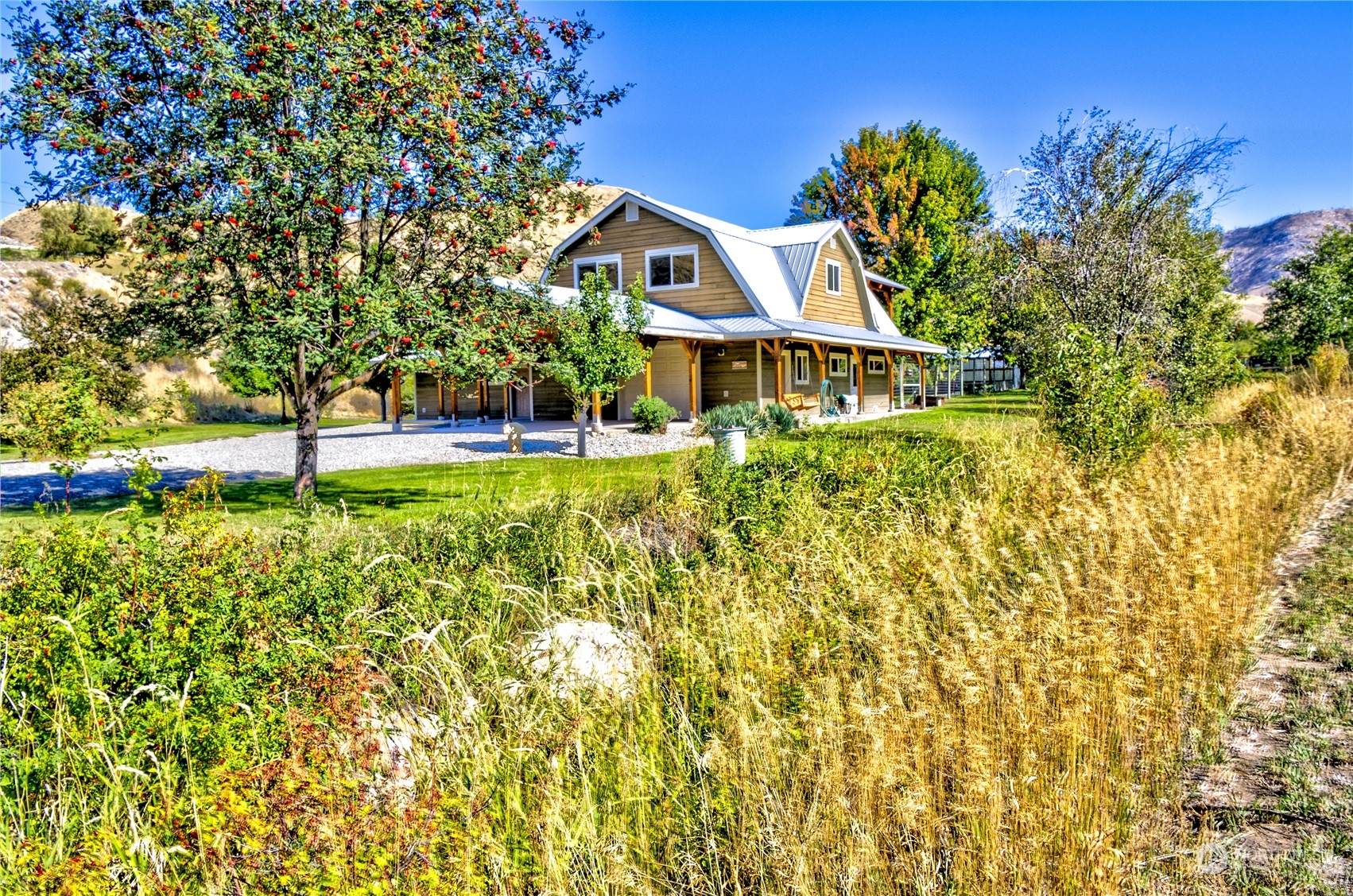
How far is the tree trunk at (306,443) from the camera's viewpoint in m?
9.87

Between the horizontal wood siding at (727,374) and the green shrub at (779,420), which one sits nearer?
the green shrub at (779,420)

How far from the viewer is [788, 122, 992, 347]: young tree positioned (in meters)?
40.9

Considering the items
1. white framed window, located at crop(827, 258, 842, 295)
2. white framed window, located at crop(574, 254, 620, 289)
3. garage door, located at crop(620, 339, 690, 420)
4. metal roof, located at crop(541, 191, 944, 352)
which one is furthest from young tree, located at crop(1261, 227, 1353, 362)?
white framed window, located at crop(574, 254, 620, 289)

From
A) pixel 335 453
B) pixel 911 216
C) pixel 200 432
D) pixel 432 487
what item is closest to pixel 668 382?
pixel 335 453

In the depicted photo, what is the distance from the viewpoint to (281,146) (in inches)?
301

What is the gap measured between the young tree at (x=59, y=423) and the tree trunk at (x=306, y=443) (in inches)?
155

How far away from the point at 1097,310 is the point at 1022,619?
918 cm

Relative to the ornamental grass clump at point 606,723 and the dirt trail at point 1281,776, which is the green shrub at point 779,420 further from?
the dirt trail at point 1281,776

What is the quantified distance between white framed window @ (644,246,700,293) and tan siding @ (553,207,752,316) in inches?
5.2

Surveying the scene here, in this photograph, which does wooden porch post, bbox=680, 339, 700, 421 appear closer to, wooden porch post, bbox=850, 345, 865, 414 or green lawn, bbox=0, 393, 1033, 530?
wooden porch post, bbox=850, 345, 865, 414

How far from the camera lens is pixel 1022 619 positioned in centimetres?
408

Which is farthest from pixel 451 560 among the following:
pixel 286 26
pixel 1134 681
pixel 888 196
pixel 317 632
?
pixel 888 196

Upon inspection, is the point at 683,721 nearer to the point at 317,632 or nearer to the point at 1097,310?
the point at 317,632

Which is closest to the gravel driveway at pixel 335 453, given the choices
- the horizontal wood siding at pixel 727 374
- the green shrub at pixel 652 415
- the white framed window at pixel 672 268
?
the green shrub at pixel 652 415
